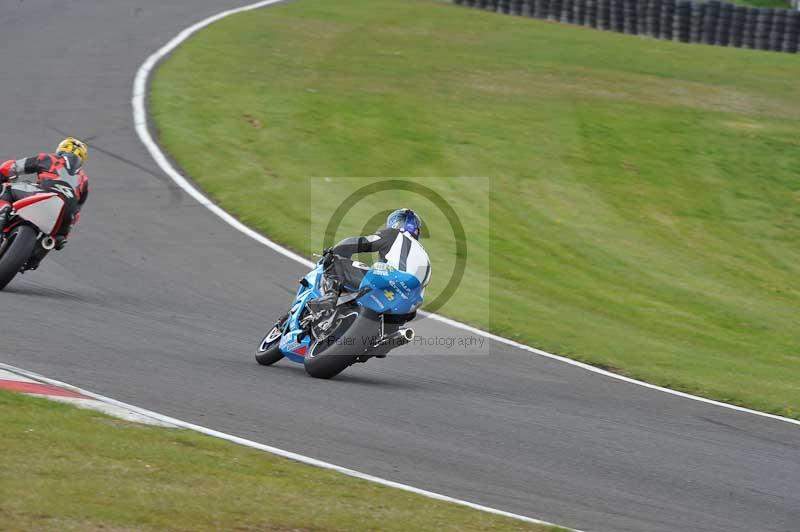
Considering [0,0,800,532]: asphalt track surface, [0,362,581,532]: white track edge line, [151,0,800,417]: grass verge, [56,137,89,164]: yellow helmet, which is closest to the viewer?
[0,362,581,532]: white track edge line

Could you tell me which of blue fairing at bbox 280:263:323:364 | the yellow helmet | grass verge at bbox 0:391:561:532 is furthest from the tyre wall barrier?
grass verge at bbox 0:391:561:532

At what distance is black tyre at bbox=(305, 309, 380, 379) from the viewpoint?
1020 cm

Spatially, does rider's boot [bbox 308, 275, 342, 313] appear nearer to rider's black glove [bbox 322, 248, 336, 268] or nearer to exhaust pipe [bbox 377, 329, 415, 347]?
rider's black glove [bbox 322, 248, 336, 268]

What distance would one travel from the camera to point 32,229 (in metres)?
12.3

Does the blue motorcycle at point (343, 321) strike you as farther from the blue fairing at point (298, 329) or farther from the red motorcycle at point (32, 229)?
the red motorcycle at point (32, 229)

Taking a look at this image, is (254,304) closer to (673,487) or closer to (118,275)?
(118,275)

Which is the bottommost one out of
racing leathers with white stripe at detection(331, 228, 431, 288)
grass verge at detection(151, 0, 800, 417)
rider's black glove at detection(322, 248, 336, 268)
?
grass verge at detection(151, 0, 800, 417)

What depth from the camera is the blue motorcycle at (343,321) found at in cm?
1020

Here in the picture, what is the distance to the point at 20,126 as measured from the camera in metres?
19.8

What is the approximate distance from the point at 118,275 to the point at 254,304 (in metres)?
1.75

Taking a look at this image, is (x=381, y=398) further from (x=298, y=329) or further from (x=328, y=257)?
(x=328, y=257)

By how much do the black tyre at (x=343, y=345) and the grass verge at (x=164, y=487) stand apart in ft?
8.00

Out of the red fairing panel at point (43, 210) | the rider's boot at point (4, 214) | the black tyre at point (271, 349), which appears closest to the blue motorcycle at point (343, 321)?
the black tyre at point (271, 349)

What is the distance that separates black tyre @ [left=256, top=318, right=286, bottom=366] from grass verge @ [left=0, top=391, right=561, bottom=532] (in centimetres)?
290
